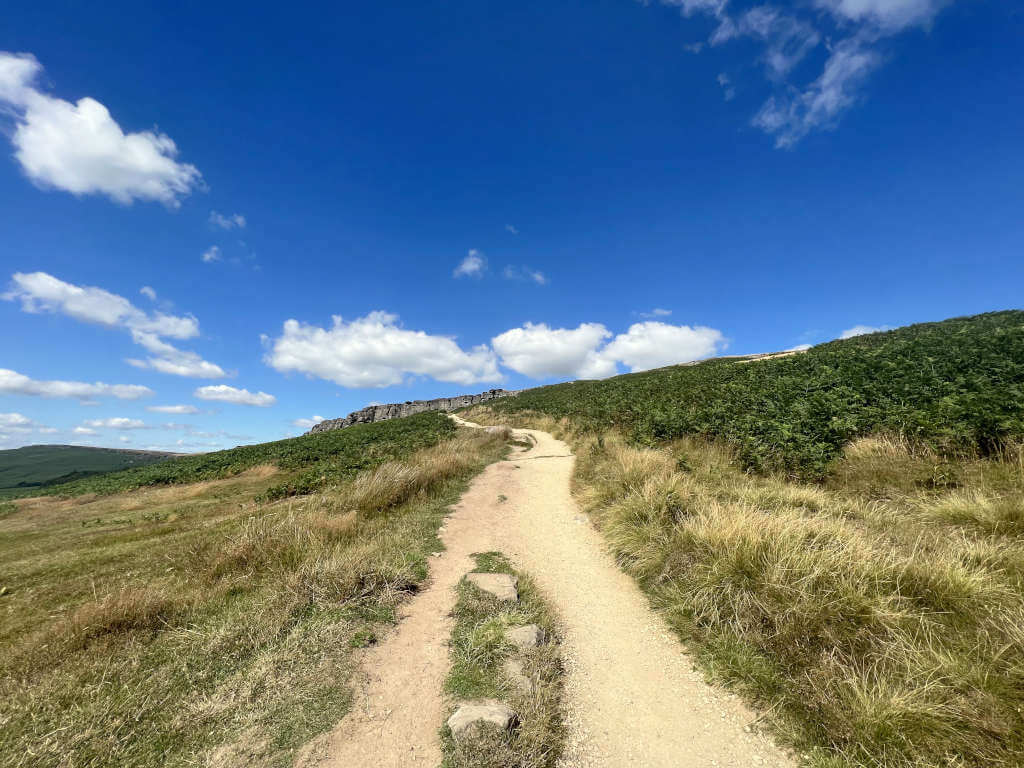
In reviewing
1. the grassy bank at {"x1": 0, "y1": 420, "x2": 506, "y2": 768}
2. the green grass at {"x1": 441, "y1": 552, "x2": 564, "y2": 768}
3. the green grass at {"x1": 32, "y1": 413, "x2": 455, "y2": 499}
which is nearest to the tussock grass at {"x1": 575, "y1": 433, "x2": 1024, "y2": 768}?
the green grass at {"x1": 441, "y1": 552, "x2": 564, "y2": 768}

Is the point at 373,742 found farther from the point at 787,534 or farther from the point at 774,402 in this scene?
the point at 774,402

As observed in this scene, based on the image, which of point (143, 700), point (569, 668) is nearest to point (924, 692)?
point (569, 668)

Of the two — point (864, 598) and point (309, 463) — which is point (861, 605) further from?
point (309, 463)

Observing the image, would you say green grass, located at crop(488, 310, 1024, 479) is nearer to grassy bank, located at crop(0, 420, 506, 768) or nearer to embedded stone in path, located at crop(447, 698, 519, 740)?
embedded stone in path, located at crop(447, 698, 519, 740)

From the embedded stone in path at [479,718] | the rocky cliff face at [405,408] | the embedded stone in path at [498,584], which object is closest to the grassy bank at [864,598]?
the embedded stone in path at [498,584]

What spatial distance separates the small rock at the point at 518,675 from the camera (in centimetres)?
402

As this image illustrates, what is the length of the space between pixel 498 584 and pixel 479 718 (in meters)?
2.79

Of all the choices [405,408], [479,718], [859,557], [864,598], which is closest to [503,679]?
[479,718]

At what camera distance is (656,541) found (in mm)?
7035

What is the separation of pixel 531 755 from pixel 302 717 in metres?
2.32

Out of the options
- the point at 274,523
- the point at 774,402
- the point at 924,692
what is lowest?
the point at 924,692

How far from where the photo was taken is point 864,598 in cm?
433

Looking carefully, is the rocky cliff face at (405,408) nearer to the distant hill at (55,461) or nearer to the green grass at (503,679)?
the distant hill at (55,461)

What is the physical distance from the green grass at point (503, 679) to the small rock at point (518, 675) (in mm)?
29
